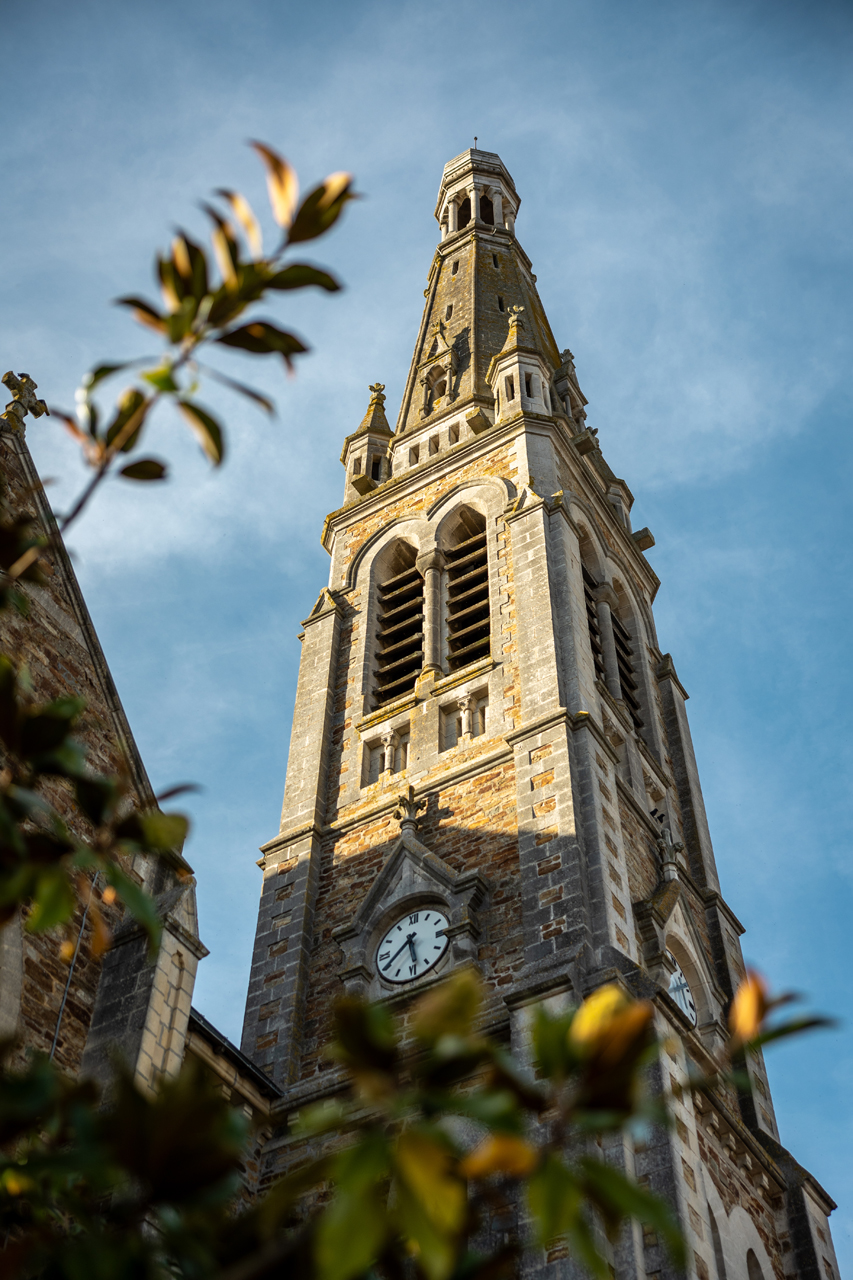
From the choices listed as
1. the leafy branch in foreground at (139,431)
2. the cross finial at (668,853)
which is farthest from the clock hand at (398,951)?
the leafy branch in foreground at (139,431)

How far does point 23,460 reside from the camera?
13859 mm

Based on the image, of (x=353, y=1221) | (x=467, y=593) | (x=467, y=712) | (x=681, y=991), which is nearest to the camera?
(x=353, y=1221)

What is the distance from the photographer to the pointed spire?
28841mm

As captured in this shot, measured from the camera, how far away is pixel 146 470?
3.84 m

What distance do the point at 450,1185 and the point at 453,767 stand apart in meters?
16.0

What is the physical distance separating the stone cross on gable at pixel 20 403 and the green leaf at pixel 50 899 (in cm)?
1138

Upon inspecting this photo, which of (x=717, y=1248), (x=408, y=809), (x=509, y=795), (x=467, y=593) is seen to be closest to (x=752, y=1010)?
(x=717, y=1248)

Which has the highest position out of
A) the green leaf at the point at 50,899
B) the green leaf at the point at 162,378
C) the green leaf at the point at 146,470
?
the green leaf at the point at 146,470

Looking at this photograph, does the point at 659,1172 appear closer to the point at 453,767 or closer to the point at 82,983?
the point at 82,983

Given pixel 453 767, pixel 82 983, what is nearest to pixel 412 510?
pixel 453 767

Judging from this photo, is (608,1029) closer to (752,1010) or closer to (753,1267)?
(752,1010)

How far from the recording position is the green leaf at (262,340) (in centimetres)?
360

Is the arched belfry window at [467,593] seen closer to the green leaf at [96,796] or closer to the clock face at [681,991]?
the clock face at [681,991]

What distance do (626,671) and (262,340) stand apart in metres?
20.4
